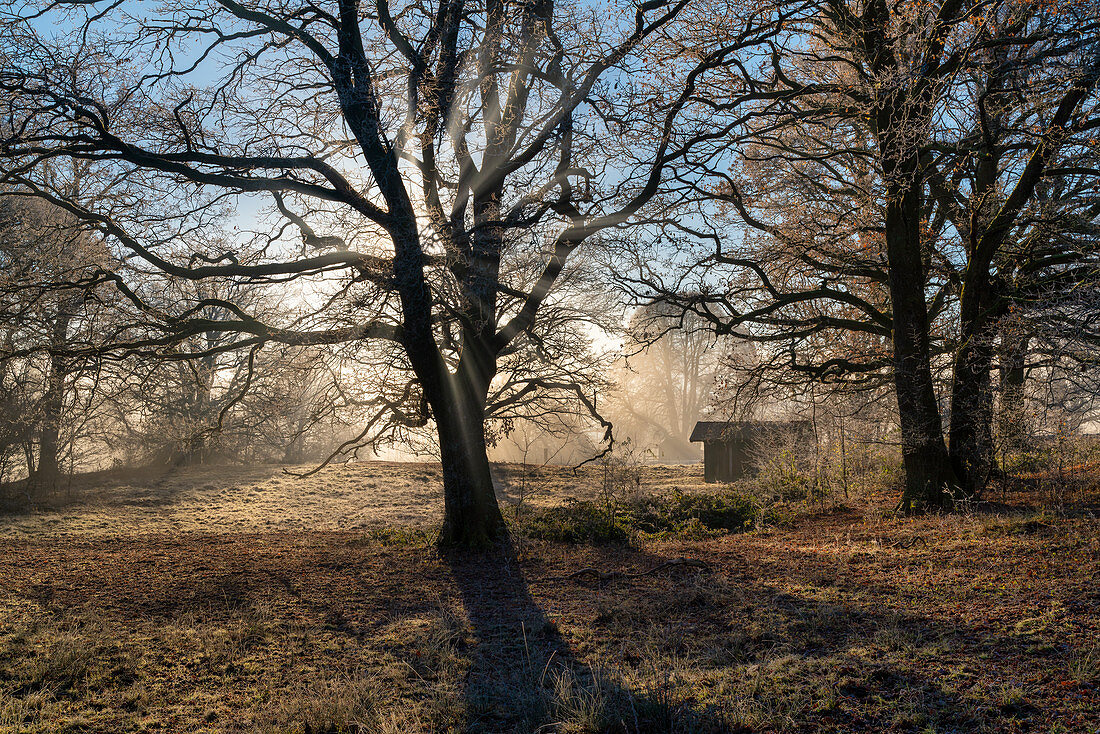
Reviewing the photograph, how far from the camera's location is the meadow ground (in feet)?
12.2

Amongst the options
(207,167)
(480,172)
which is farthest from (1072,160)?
(207,167)

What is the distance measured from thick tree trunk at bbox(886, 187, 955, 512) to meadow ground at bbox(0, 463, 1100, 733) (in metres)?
0.74

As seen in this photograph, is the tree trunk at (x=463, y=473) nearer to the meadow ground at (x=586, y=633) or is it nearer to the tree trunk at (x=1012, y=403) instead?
the meadow ground at (x=586, y=633)

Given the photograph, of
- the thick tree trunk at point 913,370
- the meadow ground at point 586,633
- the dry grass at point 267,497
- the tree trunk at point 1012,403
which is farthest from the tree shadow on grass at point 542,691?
the thick tree trunk at point 913,370

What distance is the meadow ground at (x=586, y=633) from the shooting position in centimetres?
371

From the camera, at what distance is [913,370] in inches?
394

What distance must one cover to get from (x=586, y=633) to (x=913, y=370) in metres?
7.34

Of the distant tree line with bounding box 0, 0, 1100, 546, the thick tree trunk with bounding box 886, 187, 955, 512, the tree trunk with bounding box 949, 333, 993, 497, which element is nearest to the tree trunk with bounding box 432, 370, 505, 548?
the distant tree line with bounding box 0, 0, 1100, 546

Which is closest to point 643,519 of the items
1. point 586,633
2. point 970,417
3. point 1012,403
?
point 970,417

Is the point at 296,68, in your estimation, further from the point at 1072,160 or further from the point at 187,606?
the point at 1072,160

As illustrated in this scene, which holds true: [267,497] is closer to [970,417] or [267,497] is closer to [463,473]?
[463,473]

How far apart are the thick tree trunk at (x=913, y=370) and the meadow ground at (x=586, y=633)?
2.42 feet

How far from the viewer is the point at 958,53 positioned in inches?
309

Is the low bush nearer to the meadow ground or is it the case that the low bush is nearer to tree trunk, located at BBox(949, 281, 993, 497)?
the meadow ground
